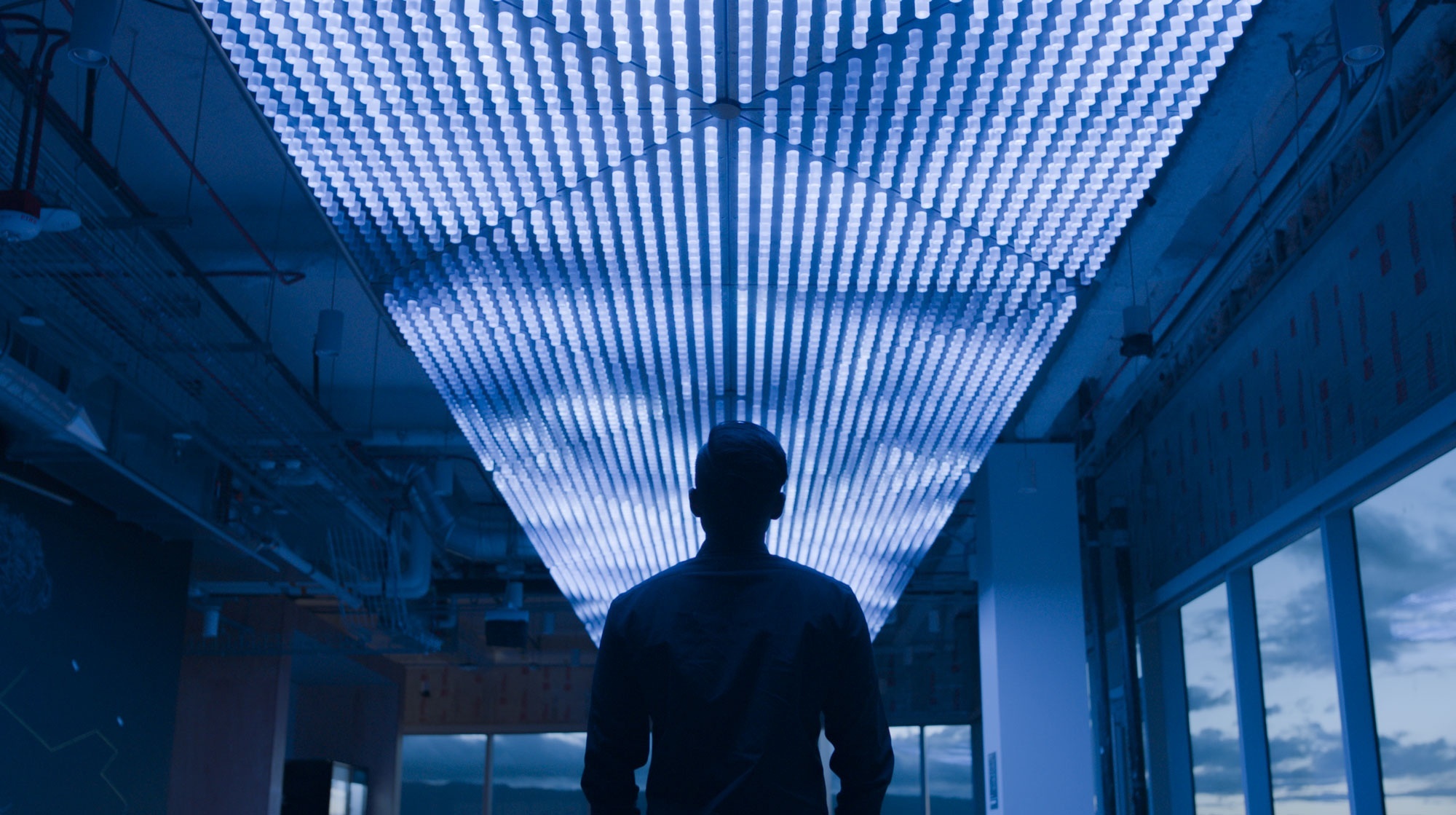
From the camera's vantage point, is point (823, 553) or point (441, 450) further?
point (441, 450)

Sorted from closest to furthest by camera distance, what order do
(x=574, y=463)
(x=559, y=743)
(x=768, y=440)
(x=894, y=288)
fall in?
(x=768, y=440)
(x=894, y=288)
(x=574, y=463)
(x=559, y=743)

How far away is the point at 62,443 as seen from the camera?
5172 mm

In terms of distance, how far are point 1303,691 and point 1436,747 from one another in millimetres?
1107

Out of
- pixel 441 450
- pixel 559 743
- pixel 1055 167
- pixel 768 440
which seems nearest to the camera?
pixel 768 440

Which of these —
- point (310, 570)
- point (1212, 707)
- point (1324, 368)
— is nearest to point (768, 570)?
A: point (1324, 368)

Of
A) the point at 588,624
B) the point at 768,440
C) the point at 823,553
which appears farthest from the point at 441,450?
the point at 768,440

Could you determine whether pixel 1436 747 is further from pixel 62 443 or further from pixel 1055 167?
pixel 62 443

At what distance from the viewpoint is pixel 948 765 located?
1333 centimetres

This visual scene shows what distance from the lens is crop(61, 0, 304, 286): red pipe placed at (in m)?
4.00

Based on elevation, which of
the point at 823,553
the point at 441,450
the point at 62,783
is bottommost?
the point at 62,783

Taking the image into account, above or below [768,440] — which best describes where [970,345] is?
above

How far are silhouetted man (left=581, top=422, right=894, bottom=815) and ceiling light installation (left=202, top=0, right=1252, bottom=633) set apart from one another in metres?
0.95

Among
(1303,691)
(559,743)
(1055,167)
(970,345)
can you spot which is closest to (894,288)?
(970,345)

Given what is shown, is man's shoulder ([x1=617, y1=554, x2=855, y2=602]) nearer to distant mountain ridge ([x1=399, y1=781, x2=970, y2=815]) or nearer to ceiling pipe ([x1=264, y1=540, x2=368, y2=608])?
ceiling pipe ([x1=264, y1=540, x2=368, y2=608])
